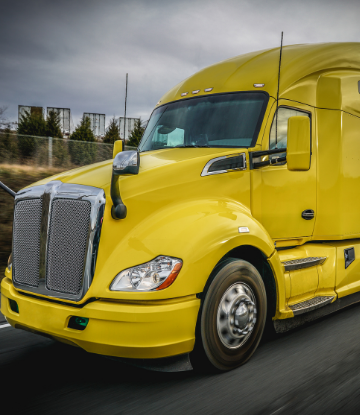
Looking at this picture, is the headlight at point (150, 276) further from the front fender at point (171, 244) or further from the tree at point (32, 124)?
the tree at point (32, 124)

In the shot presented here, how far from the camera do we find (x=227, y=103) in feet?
15.8

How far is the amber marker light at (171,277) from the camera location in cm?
336

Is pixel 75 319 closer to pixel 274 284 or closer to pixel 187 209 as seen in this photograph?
pixel 187 209

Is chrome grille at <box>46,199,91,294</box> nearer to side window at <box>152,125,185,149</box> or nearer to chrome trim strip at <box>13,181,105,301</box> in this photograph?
chrome trim strip at <box>13,181,105,301</box>

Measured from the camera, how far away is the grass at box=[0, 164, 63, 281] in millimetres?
9031

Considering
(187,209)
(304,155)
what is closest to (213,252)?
(187,209)

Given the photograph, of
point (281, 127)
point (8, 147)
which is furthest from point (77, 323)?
point (8, 147)

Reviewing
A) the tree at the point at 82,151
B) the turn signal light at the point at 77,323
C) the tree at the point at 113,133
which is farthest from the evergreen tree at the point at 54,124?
the turn signal light at the point at 77,323

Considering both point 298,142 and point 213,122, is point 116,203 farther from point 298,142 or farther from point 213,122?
point 298,142

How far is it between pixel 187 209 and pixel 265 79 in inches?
75.8

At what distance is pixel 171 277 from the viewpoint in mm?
3375

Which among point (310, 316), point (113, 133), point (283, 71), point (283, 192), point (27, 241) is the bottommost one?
point (310, 316)

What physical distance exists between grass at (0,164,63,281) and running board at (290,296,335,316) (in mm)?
5295

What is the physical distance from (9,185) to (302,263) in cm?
959
